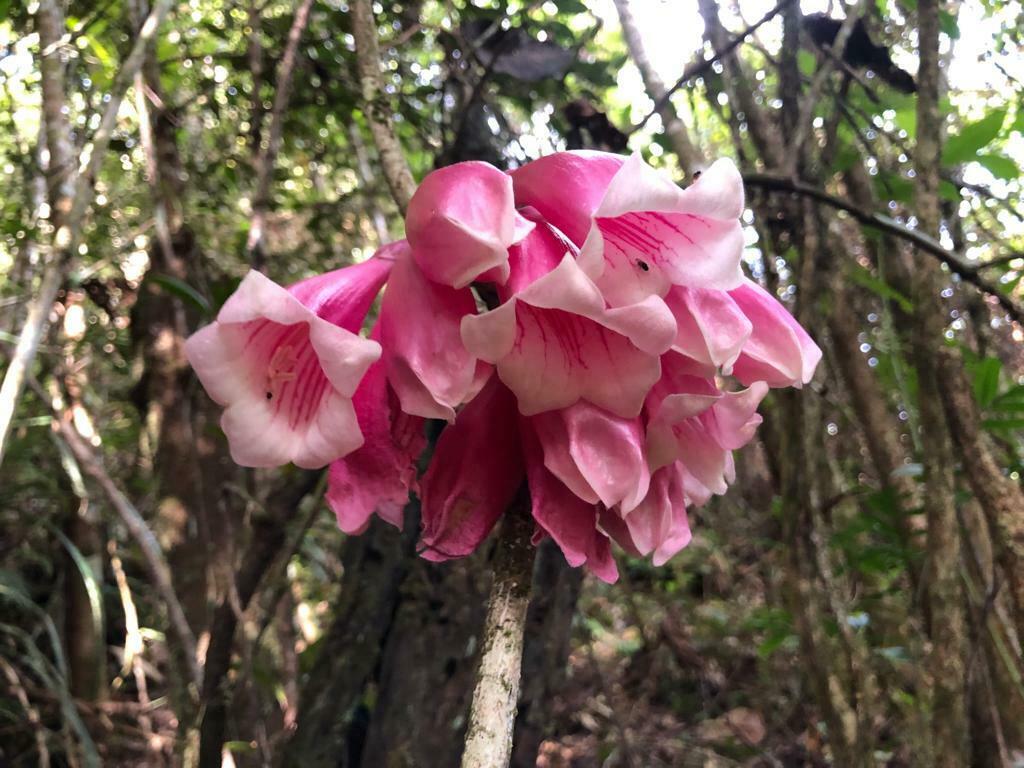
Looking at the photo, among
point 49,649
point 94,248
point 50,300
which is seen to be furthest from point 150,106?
point 49,649

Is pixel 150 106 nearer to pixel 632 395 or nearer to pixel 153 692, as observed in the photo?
pixel 632 395

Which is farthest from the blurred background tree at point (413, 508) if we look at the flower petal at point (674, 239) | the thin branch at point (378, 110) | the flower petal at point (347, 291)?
the flower petal at point (674, 239)

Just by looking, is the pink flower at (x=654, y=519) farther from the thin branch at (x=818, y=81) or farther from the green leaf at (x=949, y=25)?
the green leaf at (x=949, y=25)

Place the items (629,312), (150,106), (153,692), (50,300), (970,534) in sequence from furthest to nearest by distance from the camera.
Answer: (153,692), (150,106), (970,534), (50,300), (629,312)

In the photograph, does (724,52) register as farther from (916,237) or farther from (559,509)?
(559,509)

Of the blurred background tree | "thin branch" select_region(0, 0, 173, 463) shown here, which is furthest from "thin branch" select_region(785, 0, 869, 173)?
"thin branch" select_region(0, 0, 173, 463)

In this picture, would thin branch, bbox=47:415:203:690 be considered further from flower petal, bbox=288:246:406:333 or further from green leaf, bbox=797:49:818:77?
green leaf, bbox=797:49:818:77
